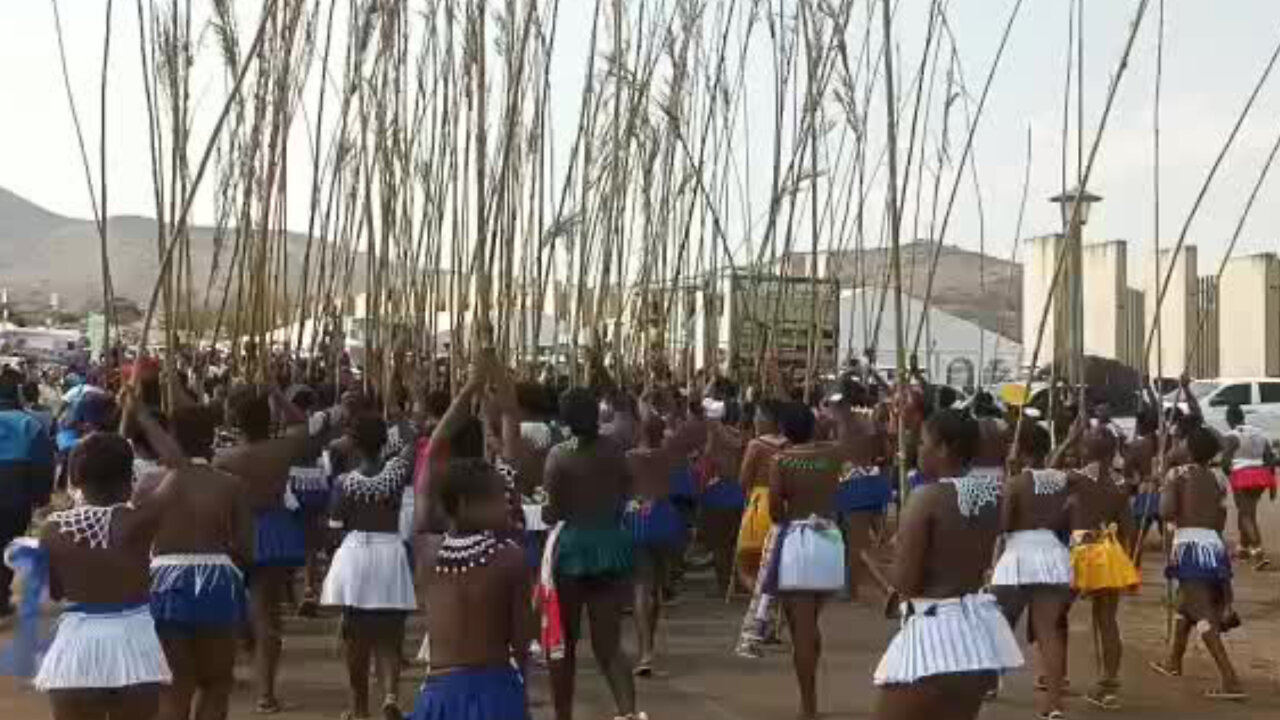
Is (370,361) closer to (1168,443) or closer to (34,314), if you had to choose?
(1168,443)

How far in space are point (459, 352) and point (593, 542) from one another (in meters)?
2.72

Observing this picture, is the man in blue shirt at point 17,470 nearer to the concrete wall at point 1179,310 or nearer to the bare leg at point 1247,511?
the bare leg at point 1247,511

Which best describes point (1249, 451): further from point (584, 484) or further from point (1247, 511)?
point (584, 484)

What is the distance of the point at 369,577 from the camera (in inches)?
313

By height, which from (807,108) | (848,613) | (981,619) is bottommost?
(848,613)

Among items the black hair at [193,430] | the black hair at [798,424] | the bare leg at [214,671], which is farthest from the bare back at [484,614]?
the black hair at [798,424]

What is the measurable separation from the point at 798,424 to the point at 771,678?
1.69m

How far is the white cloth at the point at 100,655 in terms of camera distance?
542 cm

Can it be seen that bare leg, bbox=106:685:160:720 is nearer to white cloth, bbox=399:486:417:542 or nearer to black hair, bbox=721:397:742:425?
white cloth, bbox=399:486:417:542

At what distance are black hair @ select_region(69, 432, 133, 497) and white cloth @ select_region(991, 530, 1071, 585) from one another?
14.7 feet

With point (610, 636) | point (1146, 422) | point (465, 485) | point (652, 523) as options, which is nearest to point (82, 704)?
point (465, 485)

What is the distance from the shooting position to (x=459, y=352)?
10109 mm

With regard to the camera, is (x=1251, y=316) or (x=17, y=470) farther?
(x=1251, y=316)

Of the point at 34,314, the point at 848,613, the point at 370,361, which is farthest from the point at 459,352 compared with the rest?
the point at 34,314
